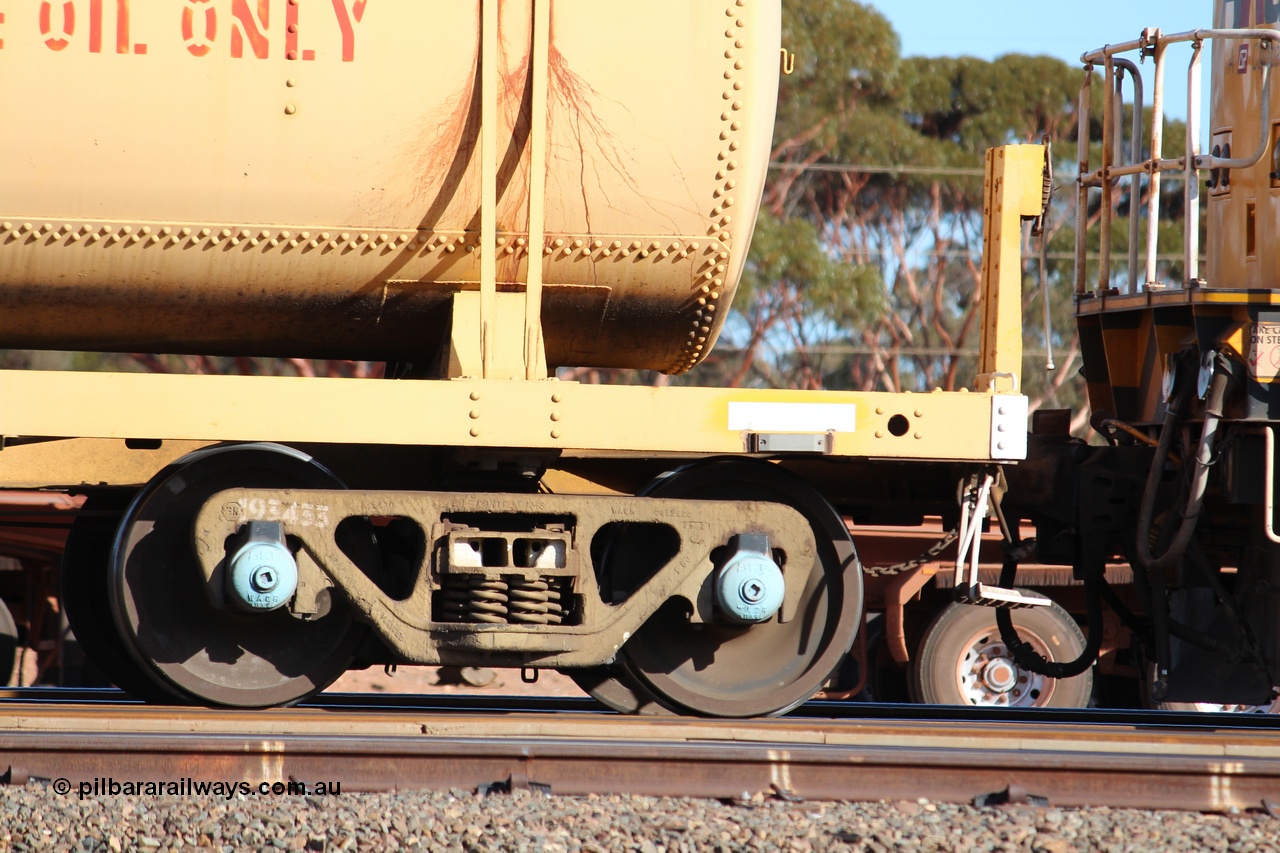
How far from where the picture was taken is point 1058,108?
94.7ft

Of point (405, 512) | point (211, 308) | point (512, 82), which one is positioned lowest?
point (405, 512)

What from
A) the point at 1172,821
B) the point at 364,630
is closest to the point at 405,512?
the point at 364,630

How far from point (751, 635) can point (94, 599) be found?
297 cm

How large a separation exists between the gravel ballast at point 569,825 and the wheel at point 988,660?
424cm

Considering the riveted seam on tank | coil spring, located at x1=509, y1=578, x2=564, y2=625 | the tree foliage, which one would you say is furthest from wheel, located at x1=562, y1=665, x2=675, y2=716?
the tree foliage

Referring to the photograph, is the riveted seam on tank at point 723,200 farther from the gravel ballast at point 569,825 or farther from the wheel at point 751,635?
the gravel ballast at point 569,825

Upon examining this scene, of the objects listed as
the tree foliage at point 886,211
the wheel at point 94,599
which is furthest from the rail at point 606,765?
the tree foliage at point 886,211

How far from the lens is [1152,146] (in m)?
5.57

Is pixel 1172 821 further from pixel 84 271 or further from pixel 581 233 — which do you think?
pixel 84 271

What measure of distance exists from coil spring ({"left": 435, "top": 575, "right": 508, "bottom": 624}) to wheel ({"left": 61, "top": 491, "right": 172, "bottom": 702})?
1.64m

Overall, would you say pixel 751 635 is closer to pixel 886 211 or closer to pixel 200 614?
pixel 200 614

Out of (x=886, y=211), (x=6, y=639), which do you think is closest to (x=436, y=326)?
(x=6, y=639)

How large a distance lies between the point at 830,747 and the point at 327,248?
8.78 feet

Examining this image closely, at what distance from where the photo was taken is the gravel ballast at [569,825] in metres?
3.96
